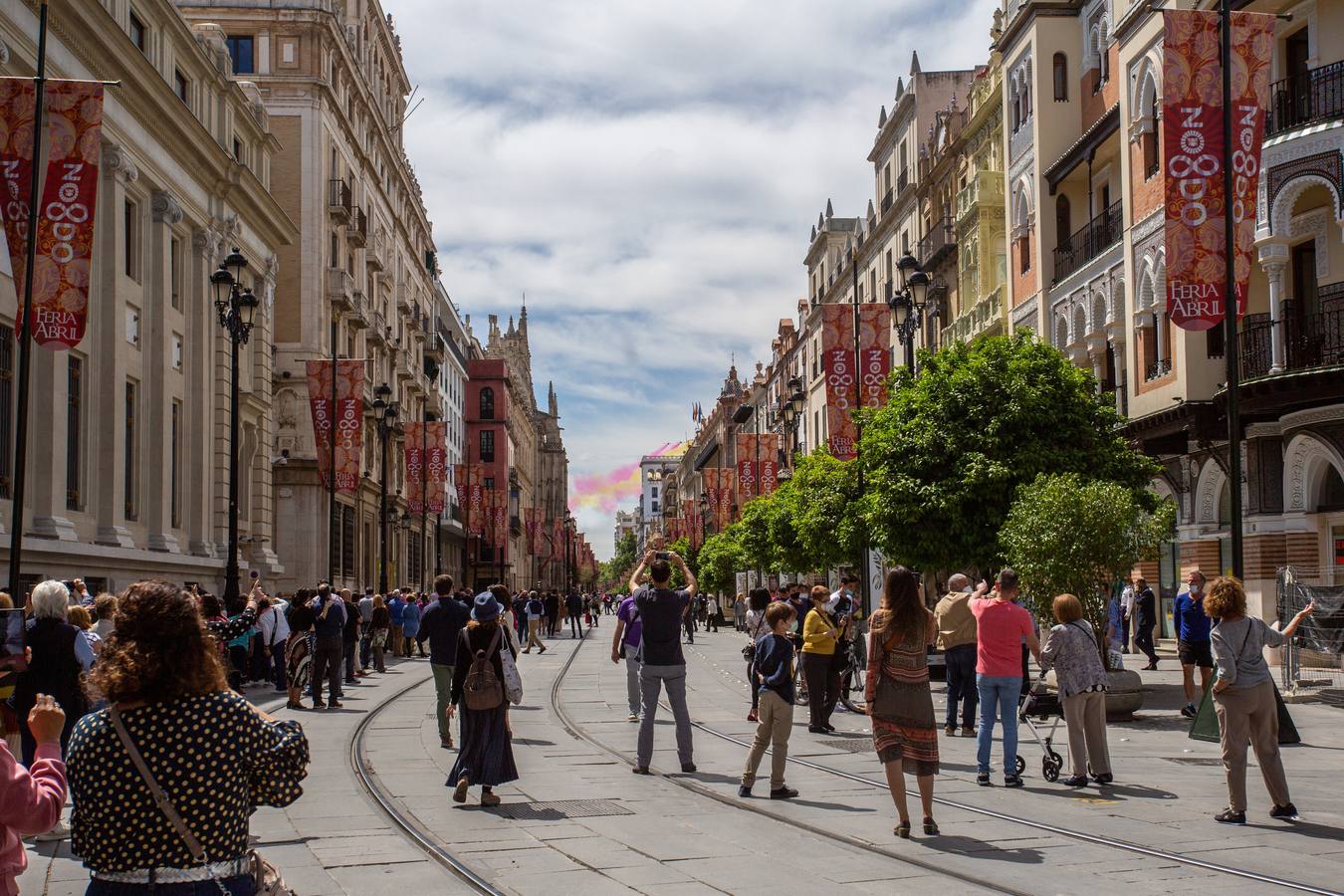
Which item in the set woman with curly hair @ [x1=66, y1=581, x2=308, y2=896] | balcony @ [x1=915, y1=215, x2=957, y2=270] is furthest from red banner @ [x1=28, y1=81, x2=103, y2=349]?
balcony @ [x1=915, y1=215, x2=957, y2=270]

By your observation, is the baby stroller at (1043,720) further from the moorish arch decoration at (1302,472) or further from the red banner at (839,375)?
the red banner at (839,375)

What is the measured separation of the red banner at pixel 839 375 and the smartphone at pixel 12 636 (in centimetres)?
2423

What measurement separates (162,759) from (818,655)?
13013mm

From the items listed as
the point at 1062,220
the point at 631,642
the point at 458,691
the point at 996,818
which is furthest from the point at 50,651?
the point at 1062,220

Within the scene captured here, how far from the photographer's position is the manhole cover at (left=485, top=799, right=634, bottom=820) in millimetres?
10750

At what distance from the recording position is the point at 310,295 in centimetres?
4819

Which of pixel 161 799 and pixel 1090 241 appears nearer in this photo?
pixel 161 799

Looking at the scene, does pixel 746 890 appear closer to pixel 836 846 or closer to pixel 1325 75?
pixel 836 846

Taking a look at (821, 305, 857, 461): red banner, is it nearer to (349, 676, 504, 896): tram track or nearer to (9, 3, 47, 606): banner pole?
(349, 676, 504, 896): tram track

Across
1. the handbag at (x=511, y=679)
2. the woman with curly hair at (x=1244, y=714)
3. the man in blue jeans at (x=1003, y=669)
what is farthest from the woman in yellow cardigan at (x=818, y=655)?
the woman with curly hair at (x=1244, y=714)

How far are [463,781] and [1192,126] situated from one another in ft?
36.5

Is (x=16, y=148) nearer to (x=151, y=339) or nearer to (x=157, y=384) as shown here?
(x=151, y=339)

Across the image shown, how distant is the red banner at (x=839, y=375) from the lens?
32.3 meters

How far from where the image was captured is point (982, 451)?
81.8 ft
